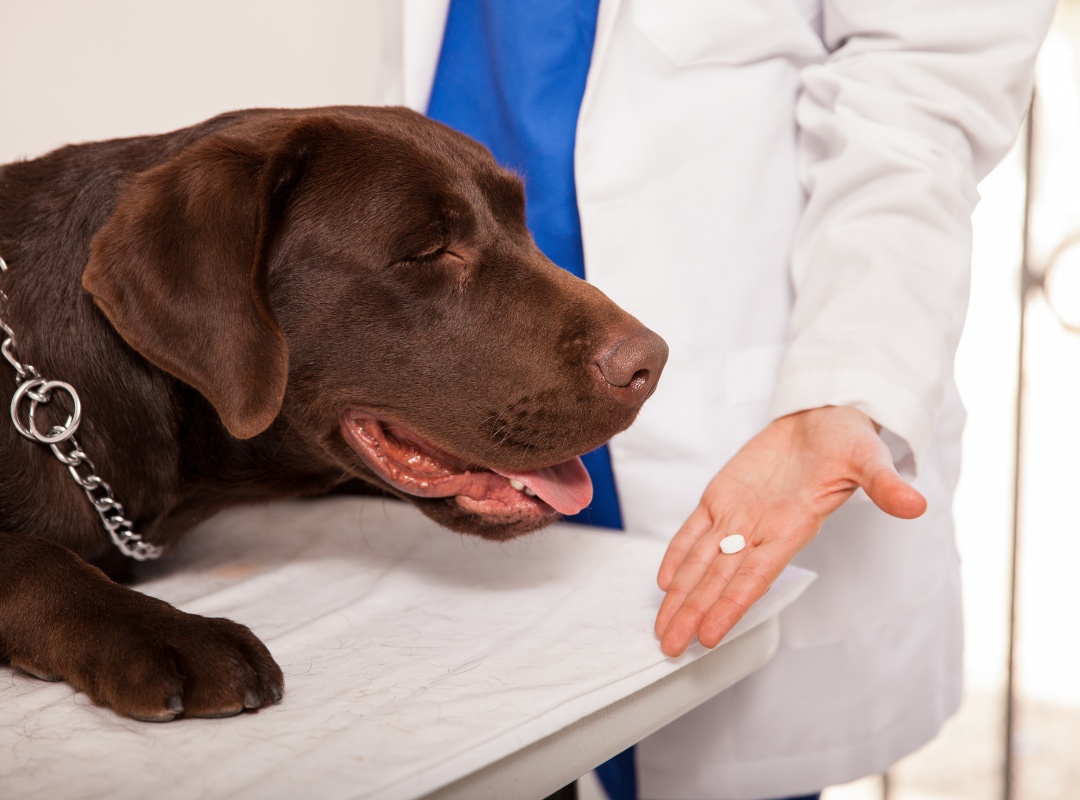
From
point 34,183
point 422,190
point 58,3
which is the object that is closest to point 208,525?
point 34,183

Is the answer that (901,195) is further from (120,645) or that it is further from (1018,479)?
(1018,479)

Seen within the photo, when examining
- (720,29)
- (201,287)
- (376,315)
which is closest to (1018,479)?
(720,29)

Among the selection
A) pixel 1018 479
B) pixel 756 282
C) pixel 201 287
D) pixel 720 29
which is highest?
pixel 720 29

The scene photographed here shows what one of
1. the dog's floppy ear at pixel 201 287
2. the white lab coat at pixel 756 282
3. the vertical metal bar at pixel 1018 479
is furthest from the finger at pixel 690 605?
the vertical metal bar at pixel 1018 479

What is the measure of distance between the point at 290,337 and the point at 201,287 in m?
0.15

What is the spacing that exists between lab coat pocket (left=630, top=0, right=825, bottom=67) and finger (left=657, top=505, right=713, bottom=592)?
2.30ft

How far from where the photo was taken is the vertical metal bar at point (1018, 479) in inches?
96.6

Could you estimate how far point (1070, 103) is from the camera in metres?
2.41

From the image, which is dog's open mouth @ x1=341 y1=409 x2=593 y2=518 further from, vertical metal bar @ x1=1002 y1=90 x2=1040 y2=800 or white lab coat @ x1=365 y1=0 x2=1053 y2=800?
vertical metal bar @ x1=1002 y1=90 x2=1040 y2=800

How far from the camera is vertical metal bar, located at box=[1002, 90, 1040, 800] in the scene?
2.45 metres

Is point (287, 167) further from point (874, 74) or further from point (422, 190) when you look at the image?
point (874, 74)

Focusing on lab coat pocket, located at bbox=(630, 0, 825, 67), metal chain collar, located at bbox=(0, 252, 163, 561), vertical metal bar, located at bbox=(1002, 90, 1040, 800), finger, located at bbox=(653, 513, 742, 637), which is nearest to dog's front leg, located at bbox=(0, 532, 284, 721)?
metal chain collar, located at bbox=(0, 252, 163, 561)

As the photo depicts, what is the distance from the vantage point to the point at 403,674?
997 millimetres

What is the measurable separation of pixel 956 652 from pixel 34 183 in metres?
1.54
